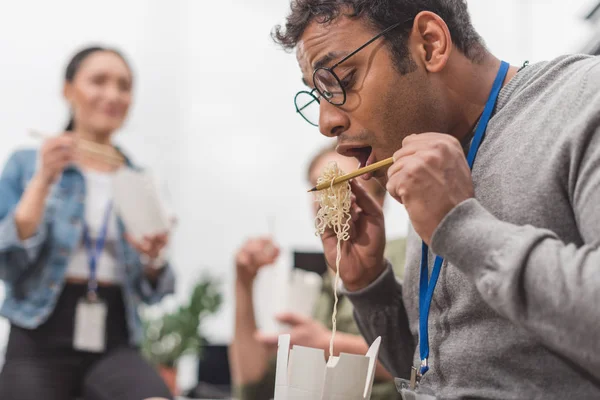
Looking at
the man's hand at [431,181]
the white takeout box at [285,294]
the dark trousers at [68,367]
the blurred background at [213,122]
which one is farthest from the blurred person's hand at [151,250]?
the blurred background at [213,122]

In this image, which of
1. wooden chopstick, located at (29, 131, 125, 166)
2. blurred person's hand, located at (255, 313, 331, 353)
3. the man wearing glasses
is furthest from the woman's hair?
the man wearing glasses

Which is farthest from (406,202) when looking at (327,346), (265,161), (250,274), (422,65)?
(265,161)

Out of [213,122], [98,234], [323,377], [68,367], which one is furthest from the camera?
[213,122]

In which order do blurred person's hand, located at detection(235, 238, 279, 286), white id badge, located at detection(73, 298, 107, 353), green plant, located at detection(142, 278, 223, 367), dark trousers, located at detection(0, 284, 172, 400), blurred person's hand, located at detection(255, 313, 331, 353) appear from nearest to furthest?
blurred person's hand, located at detection(255, 313, 331, 353) → dark trousers, located at detection(0, 284, 172, 400) → white id badge, located at detection(73, 298, 107, 353) → blurred person's hand, located at detection(235, 238, 279, 286) → green plant, located at detection(142, 278, 223, 367)

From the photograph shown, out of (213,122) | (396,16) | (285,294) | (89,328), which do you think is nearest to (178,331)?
(89,328)

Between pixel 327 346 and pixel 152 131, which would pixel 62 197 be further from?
pixel 152 131

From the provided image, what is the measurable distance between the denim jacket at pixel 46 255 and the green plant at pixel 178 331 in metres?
1.47

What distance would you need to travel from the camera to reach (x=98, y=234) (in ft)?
8.46

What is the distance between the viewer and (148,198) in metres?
2.49

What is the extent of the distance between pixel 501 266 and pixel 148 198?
1831 millimetres

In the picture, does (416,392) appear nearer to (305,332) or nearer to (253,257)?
(305,332)

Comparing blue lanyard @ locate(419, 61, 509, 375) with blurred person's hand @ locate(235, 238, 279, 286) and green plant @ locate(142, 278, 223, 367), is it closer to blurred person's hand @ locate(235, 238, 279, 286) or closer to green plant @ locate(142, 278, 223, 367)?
blurred person's hand @ locate(235, 238, 279, 286)

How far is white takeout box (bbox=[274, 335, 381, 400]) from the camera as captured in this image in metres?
1.16

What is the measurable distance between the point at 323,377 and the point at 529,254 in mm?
Answer: 474
